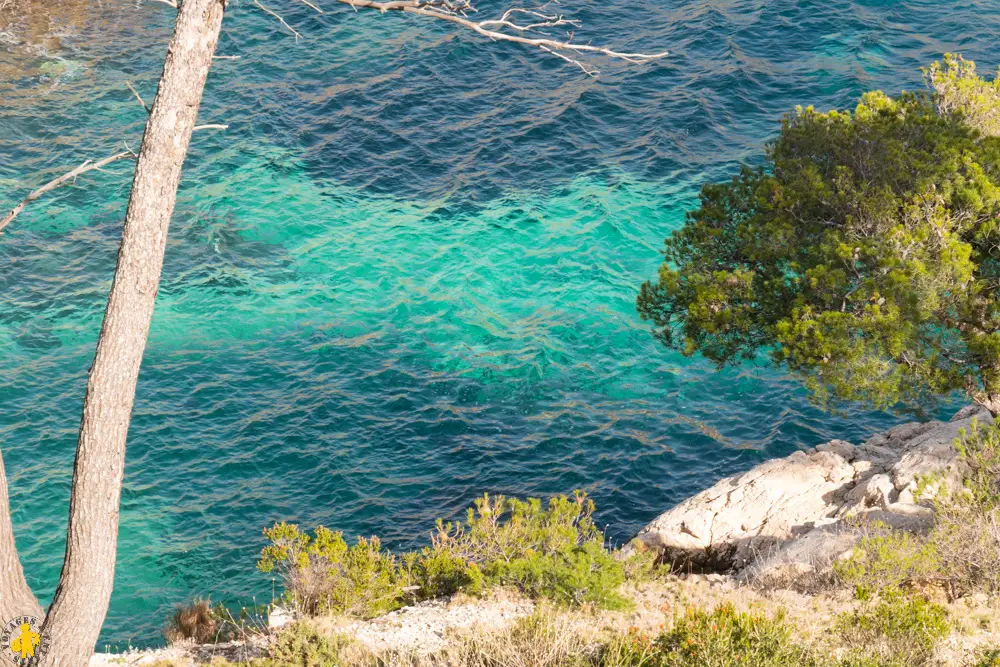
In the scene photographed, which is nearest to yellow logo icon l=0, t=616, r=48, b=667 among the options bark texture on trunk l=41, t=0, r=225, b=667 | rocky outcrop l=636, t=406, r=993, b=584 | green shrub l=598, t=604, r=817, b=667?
bark texture on trunk l=41, t=0, r=225, b=667

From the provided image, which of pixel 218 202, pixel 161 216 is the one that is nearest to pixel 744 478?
pixel 161 216

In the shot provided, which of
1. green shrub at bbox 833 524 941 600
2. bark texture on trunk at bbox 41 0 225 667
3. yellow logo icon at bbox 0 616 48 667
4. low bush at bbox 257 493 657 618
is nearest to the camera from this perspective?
bark texture on trunk at bbox 41 0 225 667

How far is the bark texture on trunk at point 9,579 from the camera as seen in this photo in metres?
9.22

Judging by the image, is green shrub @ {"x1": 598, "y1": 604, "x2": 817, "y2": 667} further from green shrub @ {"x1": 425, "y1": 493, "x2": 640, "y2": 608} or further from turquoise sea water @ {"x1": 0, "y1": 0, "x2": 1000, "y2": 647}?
turquoise sea water @ {"x1": 0, "y1": 0, "x2": 1000, "y2": 647}

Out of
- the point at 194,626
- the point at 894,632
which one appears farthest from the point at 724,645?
the point at 194,626

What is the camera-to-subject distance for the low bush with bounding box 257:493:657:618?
13.2m

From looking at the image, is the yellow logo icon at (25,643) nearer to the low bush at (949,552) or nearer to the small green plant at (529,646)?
the small green plant at (529,646)

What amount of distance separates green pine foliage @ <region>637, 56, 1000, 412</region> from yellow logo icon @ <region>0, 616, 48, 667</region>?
10178 millimetres

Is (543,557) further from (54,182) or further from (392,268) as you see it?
(392,268)

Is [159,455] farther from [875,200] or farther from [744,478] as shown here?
[875,200]

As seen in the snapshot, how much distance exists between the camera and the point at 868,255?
1441cm

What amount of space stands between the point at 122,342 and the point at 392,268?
1993 centimetres

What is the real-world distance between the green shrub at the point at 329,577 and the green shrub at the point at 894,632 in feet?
20.5

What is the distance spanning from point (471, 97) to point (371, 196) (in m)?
7.30
